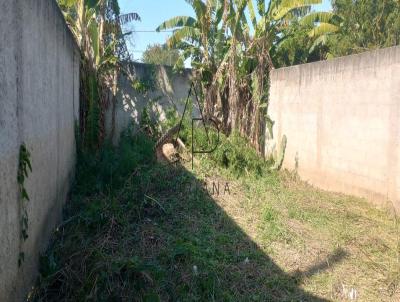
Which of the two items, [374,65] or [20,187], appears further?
[374,65]

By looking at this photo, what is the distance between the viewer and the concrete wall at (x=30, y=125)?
2131mm

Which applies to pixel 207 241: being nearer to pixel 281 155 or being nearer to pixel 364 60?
pixel 364 60

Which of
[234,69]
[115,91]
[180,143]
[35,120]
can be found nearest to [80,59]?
[115,91]

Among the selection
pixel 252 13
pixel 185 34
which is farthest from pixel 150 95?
pixel 252 13

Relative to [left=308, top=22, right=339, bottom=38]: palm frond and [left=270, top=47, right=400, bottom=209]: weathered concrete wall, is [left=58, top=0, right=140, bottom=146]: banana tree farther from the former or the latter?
[left=308, top=22, right=339, bottom=38]: palm frond

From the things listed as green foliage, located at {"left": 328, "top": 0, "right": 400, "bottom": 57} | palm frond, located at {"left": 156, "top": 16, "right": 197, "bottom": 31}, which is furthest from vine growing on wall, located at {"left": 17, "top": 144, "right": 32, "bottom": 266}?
green foliage, located at {"left": 328, "top": 0, "right": 400, "bottom": 57}

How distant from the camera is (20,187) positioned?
96.7 inches

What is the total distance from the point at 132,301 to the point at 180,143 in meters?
5.34

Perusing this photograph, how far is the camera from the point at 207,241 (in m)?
4.46

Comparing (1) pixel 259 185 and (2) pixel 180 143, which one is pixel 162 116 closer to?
(2) pixel 180 143

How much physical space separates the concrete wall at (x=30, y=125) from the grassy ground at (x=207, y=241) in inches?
15.5

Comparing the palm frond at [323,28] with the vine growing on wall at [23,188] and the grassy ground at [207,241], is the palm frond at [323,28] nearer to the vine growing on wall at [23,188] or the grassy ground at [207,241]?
the grassy ground at [207,241]

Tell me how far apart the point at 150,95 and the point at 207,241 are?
5.80 meters

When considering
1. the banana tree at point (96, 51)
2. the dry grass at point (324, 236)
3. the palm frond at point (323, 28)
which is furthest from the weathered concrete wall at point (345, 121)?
the banana tree at point (96, 51)
